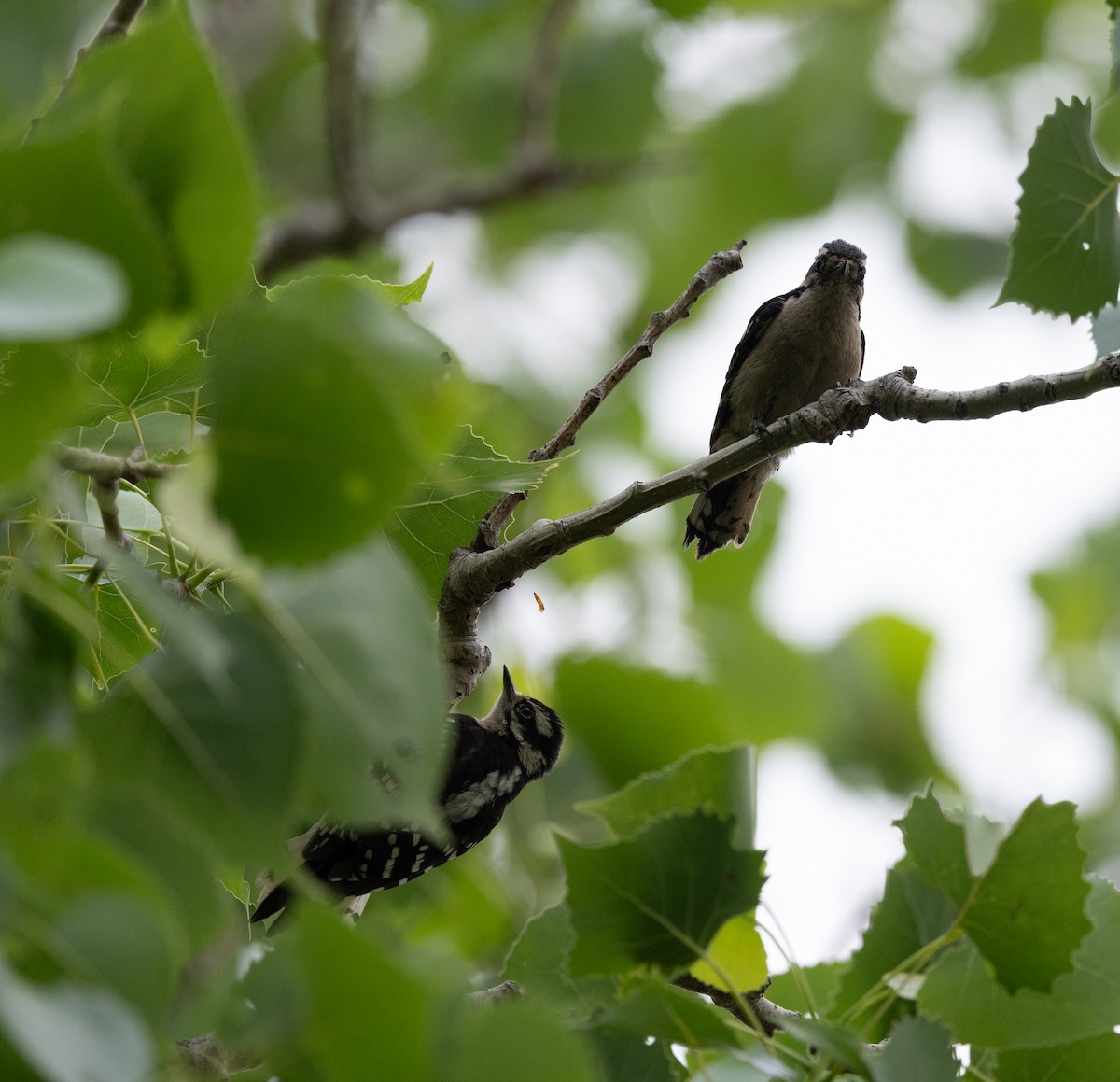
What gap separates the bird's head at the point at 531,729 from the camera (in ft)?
11.5

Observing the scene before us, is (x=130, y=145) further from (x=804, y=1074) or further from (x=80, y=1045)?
(x=804, y=1074)

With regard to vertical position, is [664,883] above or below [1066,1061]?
above

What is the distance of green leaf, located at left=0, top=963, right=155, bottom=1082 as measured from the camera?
0.90m

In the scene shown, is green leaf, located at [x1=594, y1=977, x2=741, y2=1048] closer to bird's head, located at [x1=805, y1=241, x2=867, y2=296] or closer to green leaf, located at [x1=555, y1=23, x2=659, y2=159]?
bird's head, located at [x1=805, y1=241, x2=867, y2=296]

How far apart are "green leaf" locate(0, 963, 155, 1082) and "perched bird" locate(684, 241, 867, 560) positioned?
310 cm

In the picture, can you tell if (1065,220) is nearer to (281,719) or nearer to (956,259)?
(281,719)

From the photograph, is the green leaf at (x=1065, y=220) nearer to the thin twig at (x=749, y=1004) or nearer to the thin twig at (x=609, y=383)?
the thin twig at (x=609, y=383)

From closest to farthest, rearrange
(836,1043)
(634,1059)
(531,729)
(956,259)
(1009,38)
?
1. (836,1043)
2. (634,1059)
3. (531,729)
4. (956,259)
5. (1009,38)

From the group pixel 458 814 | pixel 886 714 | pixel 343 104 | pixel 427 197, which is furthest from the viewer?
pixel 886 714

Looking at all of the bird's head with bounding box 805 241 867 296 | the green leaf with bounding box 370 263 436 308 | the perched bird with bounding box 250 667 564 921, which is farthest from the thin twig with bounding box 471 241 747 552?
the bird's head with bounding box 805 241 867 296

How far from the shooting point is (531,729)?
140 inches

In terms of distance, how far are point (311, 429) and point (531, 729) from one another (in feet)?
8.11

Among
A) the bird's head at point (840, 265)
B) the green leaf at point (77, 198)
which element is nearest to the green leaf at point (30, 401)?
the green leaf at point (77, 198)

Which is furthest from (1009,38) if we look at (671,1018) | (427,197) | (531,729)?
(671,1018)
